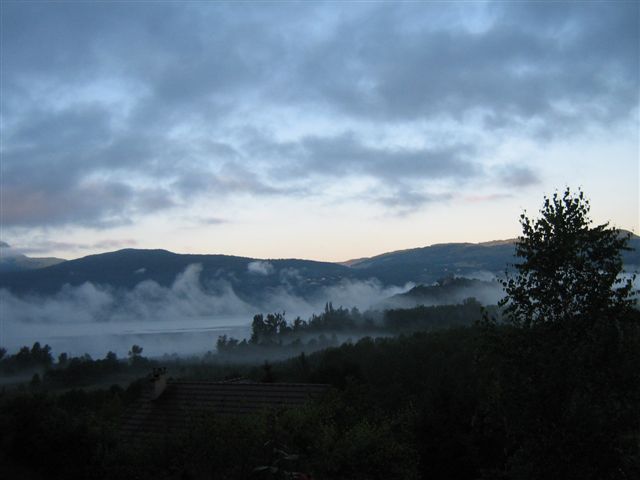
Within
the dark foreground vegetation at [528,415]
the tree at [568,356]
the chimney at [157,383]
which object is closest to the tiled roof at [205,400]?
the chimney at [157,383]

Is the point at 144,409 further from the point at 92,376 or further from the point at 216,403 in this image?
the point at 92,376

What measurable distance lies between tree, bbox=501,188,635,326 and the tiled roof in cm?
1574

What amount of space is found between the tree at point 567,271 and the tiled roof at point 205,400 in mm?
15736

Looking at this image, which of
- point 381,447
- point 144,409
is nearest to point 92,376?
point 144,409

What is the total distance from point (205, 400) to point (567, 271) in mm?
23318

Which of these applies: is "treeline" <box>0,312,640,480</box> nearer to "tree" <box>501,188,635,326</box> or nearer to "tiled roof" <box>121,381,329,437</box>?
"tree" <box>501,188,635,326</box>

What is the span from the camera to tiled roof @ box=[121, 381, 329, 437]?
98.8 feet

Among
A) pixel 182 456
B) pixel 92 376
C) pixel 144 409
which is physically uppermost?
pixel 182 456

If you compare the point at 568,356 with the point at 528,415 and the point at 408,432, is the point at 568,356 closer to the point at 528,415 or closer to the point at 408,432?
the point at 528,415

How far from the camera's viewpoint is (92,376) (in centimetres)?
14475

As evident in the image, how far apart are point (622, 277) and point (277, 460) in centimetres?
1005

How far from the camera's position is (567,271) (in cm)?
1466

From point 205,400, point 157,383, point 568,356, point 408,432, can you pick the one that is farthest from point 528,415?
point 157,383

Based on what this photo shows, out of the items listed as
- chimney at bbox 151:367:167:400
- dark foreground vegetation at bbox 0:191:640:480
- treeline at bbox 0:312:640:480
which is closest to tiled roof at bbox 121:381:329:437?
chimney at bbox 151:367:167:400
